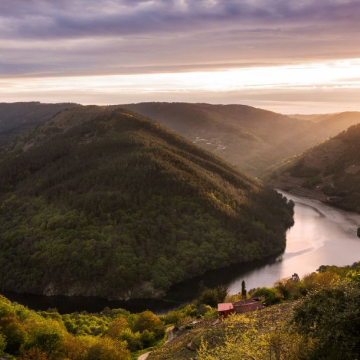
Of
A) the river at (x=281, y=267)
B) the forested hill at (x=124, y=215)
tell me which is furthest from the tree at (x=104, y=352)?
the forested hill at (x=124, y=215)

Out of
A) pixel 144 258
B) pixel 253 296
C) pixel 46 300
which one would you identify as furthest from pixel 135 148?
pixel 253 296

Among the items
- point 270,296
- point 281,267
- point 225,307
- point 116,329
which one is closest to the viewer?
Result: point 116,329

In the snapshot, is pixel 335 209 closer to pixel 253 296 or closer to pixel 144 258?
pixel 144 258

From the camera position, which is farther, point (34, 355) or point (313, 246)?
point (313, 246)

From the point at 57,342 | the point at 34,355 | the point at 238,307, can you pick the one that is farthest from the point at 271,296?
the point at 34,355

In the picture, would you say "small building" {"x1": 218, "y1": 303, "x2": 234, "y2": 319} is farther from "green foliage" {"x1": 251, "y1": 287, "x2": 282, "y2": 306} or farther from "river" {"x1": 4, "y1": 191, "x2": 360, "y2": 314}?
"river" {"x1": 4, "y1": 191, "x2": 360, "y2": 314}

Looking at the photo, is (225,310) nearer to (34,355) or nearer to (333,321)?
(34,355)
